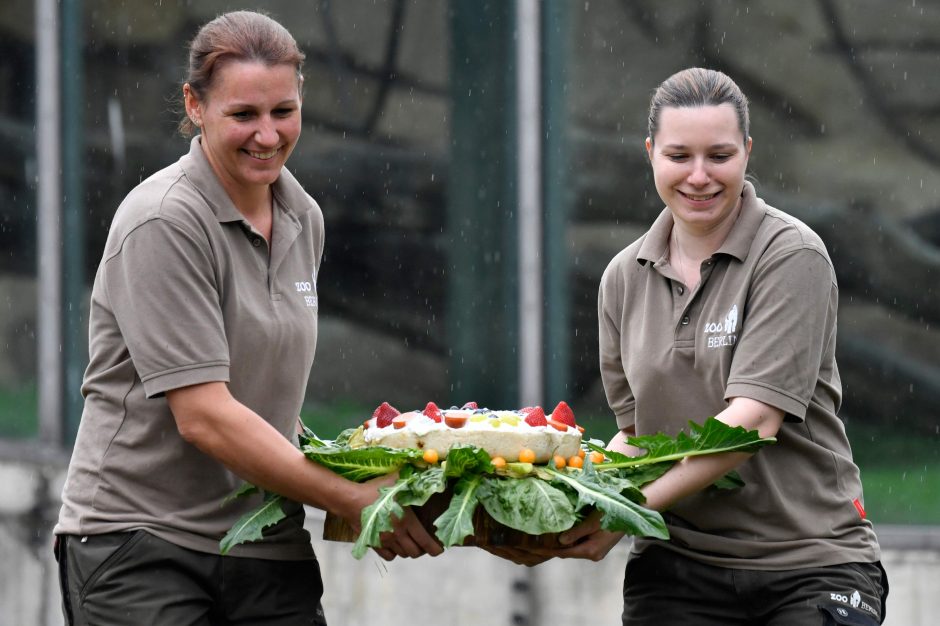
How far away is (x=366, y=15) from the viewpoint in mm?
7879

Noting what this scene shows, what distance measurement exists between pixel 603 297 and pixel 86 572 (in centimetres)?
165

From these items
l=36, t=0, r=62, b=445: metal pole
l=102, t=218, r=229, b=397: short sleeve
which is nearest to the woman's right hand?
l=102, t=218, r=229, b=397: short sleeve

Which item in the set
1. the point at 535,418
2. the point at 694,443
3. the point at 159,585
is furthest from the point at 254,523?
the point at 694,443

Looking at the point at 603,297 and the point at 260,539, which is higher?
the point at 603,297

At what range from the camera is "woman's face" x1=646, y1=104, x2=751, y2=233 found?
169 inches

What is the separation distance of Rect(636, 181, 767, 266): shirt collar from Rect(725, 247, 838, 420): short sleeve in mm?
103

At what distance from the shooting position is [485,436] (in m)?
4.18

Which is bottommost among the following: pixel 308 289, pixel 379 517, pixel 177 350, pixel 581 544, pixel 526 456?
pixel 581 544

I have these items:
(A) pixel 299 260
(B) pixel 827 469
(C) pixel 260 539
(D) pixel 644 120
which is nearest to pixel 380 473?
(C) pixel 260 539

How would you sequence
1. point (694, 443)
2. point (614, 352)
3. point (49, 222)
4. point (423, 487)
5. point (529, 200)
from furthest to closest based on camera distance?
point (49, 222)
point (529, 200)
point (614, 352)
point (694, 443)
point (423, 487)

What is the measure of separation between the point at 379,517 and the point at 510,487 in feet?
1.19

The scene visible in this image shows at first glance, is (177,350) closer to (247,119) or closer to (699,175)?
(247,119)

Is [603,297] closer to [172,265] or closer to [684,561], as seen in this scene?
[684,561]

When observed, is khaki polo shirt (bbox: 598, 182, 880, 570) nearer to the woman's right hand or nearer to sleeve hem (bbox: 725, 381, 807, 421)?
sleeve hem (bbox: 725, 381, 807, 421)
